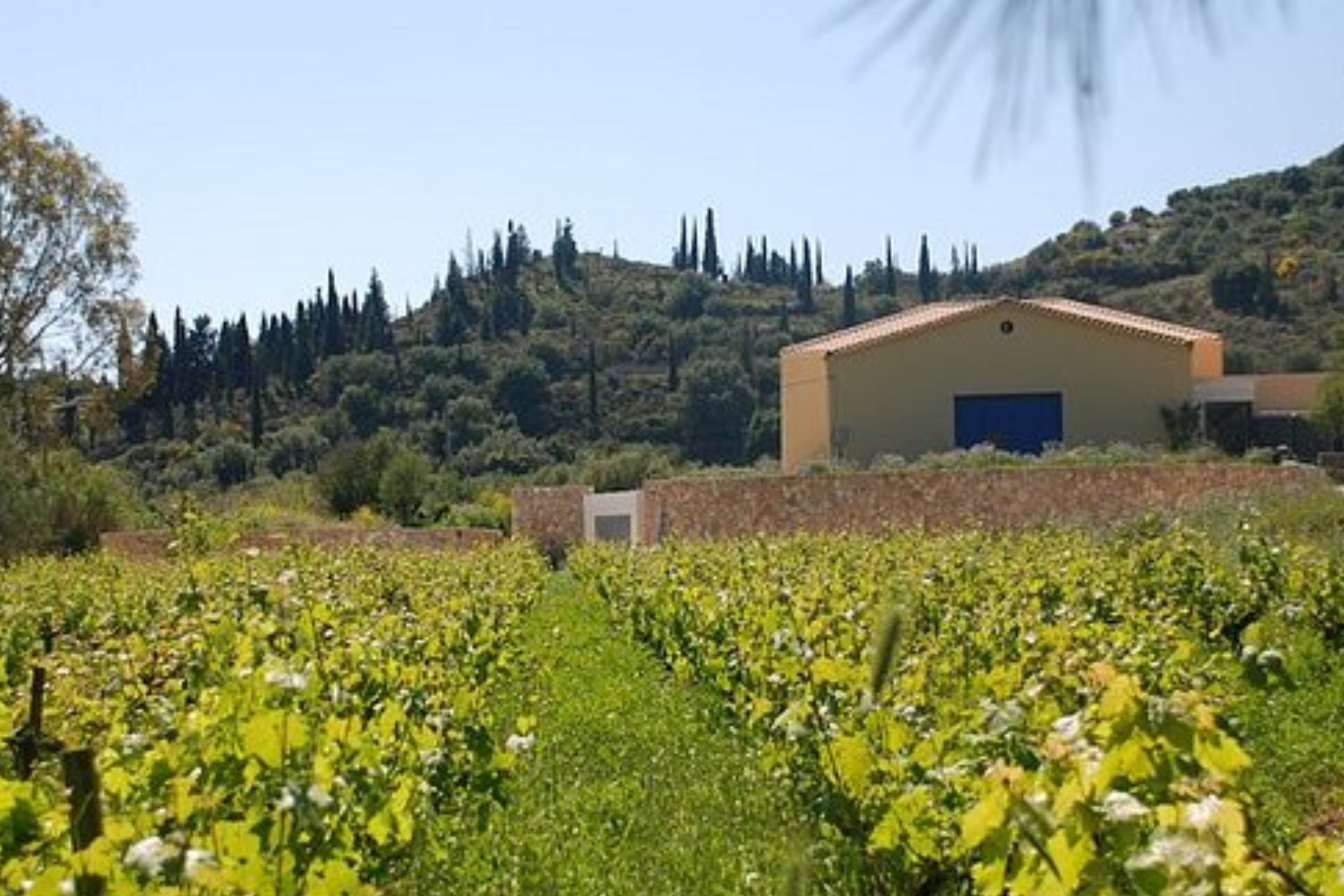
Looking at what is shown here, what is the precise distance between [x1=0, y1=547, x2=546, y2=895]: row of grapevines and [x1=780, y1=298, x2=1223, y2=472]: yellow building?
19978 millimetres

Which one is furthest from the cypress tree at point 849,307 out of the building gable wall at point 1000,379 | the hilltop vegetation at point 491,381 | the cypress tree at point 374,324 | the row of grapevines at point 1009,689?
the row of grapevines at point 1009,689

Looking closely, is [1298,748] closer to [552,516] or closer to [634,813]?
[634,813]

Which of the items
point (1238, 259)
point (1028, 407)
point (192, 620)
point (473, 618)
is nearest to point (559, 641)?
point (473, 618)

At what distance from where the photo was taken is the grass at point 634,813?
18.9 feet

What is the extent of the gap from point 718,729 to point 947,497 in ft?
53.5

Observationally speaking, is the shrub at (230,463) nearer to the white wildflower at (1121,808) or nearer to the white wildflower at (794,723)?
the white wildflower at (794,723)

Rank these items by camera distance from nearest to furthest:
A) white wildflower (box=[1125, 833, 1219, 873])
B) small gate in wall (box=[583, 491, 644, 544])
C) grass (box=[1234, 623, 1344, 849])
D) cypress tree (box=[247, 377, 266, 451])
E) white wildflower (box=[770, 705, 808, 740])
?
white wildflower (box=[1125, 833, 1219, 873])
white wildflower (box=[770, 705, 808, 740])
grass (box=[1234, 623, 1344, 849])
small gate in wall (box=[583, 491, 644, 544])
cypress tree (box=[247, 377, 266, 451])

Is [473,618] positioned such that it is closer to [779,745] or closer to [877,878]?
[779,745]

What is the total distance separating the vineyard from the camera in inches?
99.0

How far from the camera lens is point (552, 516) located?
30.6 m

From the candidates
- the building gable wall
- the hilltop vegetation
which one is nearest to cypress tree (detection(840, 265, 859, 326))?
the hilltop vegetation

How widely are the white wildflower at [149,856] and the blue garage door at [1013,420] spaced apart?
28378 millimetres

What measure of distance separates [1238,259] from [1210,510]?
17686 mm

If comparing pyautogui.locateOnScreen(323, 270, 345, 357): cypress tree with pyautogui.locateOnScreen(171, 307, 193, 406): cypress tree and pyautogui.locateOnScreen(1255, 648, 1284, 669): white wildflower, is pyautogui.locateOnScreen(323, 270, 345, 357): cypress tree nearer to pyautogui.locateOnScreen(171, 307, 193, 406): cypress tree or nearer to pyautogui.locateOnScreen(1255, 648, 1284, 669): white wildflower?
pyautogui.locateOnScreen(171, 307, 193, 406): cypress tree
